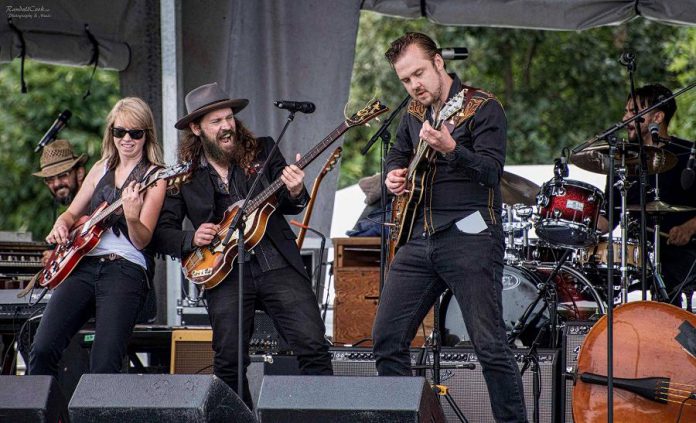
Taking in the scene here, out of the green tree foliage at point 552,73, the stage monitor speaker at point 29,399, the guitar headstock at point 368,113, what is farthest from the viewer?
the green tree foliage at point 552,73

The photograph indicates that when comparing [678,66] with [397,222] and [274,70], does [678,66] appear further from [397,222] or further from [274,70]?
[397,222]

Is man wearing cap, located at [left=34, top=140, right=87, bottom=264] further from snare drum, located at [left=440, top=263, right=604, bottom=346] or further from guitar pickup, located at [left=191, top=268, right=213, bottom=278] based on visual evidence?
snare drum, located at [left=440, top=263, right=604, bottom=346]

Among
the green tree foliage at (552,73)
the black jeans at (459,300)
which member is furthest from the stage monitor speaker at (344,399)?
the green tree foliage at (552,73)

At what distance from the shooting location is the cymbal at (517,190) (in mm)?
8578

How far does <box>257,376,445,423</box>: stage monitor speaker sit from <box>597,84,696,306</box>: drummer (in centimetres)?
370

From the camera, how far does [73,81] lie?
1908cm

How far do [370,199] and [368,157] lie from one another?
13543 mm

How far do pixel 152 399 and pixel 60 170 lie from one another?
4.51 metres

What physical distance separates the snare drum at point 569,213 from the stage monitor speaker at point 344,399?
10.1 ft

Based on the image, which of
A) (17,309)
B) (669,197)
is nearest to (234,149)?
(17,309)

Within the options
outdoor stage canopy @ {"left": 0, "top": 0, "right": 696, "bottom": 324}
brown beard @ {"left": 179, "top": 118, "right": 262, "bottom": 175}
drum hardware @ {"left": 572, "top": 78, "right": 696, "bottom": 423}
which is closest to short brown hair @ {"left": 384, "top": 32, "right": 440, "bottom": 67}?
drum hardware @ {"left": 572, "top": 78, "right": 696, "bottom": 423}

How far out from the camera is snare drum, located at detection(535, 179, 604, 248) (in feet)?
24.4

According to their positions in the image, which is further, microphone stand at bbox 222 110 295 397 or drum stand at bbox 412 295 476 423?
drum stand at bbox 412 295 476 423

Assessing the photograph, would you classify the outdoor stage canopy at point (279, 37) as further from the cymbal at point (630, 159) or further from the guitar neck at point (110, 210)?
the guitar neck at point (110, 210)
